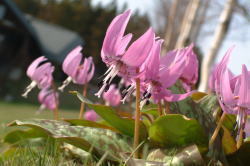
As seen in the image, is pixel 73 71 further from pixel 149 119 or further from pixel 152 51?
pixel 152 51

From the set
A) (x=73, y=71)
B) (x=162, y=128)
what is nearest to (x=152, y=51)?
(x=162, y=128)

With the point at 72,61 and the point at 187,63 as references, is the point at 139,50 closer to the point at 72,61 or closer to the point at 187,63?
the point at 187,63

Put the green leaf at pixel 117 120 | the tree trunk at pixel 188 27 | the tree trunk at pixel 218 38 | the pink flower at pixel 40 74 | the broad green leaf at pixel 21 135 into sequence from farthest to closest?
1. the tree trunk at pixel 188 27
2. the tree trunk at pixel 218 38
3. the pink flower at pixel 40 74
4. the broad green leaf at pixel 21 135
5. the green leaf at pixel 117 120

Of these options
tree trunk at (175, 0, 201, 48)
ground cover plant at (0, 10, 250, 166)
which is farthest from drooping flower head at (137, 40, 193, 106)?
tree trunk at (175, 0, 201, 48)

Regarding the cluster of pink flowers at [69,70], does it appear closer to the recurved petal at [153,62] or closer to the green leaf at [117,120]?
the green leaf at [117,120]

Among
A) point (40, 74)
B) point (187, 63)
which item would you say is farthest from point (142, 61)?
point (40, 74)

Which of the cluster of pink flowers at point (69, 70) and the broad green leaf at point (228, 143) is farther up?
the cluster of pink flowers at point (69, 70)

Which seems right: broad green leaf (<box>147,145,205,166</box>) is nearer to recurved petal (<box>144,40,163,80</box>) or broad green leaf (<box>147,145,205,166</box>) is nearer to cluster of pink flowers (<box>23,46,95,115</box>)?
recurved petal (<box>144,40,163,80</box>)

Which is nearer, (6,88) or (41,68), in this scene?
(41,68)

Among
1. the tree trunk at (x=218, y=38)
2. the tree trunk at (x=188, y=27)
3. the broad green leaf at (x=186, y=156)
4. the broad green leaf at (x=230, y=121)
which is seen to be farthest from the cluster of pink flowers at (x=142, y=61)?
the tree trunk at (x=188, y=27)
